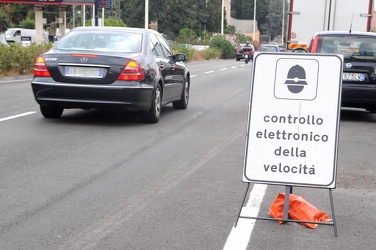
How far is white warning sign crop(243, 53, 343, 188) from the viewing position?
6.21 m

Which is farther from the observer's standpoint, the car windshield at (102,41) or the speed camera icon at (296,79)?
the car windshield at (102,41)

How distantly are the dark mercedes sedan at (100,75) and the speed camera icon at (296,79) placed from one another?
5.54m

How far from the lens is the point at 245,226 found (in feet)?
19.8

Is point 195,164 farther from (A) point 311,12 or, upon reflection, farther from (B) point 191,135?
(A) point 311,12

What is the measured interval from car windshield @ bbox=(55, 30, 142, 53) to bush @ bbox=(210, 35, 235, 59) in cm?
6564

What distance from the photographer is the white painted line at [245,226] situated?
5.52 meters

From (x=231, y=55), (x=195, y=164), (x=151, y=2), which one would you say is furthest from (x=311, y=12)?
(x=151, y=2)

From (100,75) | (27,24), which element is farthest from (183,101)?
(27,24)

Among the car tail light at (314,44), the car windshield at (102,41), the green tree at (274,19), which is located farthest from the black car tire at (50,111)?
the green tree at (274,19)

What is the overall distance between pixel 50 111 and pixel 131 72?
1773mm

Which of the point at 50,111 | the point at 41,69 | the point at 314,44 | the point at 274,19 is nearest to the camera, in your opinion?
the point at 41,69

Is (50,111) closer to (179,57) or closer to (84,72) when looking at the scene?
(84,72)

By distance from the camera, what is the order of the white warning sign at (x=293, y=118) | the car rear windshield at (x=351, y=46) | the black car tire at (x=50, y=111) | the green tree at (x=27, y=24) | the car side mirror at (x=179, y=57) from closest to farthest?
1. the white warning sign at (x=293, y=118)
2. the black car tire at (x=50, y=111)
3. the car rear windshield at (x=351, y=46)
4. the car side mirror at (x=179, y=57)
5. the green tree at (x=27, y=24)

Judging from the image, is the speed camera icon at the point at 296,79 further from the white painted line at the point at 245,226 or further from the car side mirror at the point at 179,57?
the car side mirror at the point at 179,57
